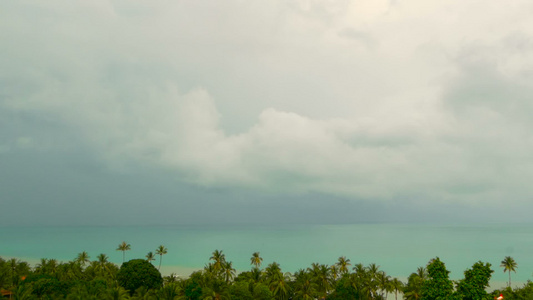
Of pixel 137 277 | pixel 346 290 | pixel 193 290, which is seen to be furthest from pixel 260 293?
pixel 137 277

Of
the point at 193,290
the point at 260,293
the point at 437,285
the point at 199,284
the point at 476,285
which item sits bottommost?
the point at 260,293

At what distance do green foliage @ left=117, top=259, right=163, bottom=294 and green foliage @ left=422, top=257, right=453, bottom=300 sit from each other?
204ft

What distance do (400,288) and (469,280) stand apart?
1767 inches

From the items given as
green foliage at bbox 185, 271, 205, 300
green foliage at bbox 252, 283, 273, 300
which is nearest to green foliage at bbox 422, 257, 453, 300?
green foliage at bbox 252, 283, 273, 300

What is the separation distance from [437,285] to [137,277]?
218ft

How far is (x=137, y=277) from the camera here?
87.9 m

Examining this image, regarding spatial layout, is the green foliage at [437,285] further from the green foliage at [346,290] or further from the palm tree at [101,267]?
the palm tree at [101,267]

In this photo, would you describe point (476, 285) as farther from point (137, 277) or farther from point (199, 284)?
point (137, 277)

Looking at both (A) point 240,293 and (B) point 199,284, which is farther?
(B) point 199,284

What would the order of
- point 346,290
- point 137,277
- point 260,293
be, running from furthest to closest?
1. point 137,277
2. point 346,290
3. point 260,293

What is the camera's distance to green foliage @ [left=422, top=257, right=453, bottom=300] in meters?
48.5

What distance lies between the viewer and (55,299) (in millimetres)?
63969

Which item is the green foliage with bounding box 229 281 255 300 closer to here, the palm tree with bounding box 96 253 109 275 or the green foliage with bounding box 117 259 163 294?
the green foliage with bounding box 117 259 163 294

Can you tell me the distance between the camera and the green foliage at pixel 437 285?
48466mm
